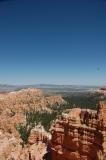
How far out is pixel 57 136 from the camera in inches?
672

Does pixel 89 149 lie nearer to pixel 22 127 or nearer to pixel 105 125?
pixel 105 125

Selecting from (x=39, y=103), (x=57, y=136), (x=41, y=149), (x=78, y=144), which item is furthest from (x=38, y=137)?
(x=39, y=103)

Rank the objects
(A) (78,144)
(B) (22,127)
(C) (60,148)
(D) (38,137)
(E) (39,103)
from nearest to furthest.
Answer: (A) (78,144), (C) (60,148), (D) (38,137), (B) (22,127), (E) (39,103)

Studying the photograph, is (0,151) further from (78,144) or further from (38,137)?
(78,144)

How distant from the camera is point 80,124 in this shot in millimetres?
15797

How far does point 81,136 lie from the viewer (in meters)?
15.5

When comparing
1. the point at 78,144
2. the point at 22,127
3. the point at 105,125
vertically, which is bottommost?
the point at 22,127

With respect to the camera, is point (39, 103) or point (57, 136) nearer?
point (57, 136)

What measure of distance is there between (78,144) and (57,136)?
68.5 inches

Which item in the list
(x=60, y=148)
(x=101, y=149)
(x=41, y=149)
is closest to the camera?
(x=101, y=149)

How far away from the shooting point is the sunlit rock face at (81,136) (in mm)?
14578

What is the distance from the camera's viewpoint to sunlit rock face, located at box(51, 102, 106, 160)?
14578mm

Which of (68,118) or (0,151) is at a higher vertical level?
(68,118)

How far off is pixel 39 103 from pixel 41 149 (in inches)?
2147
